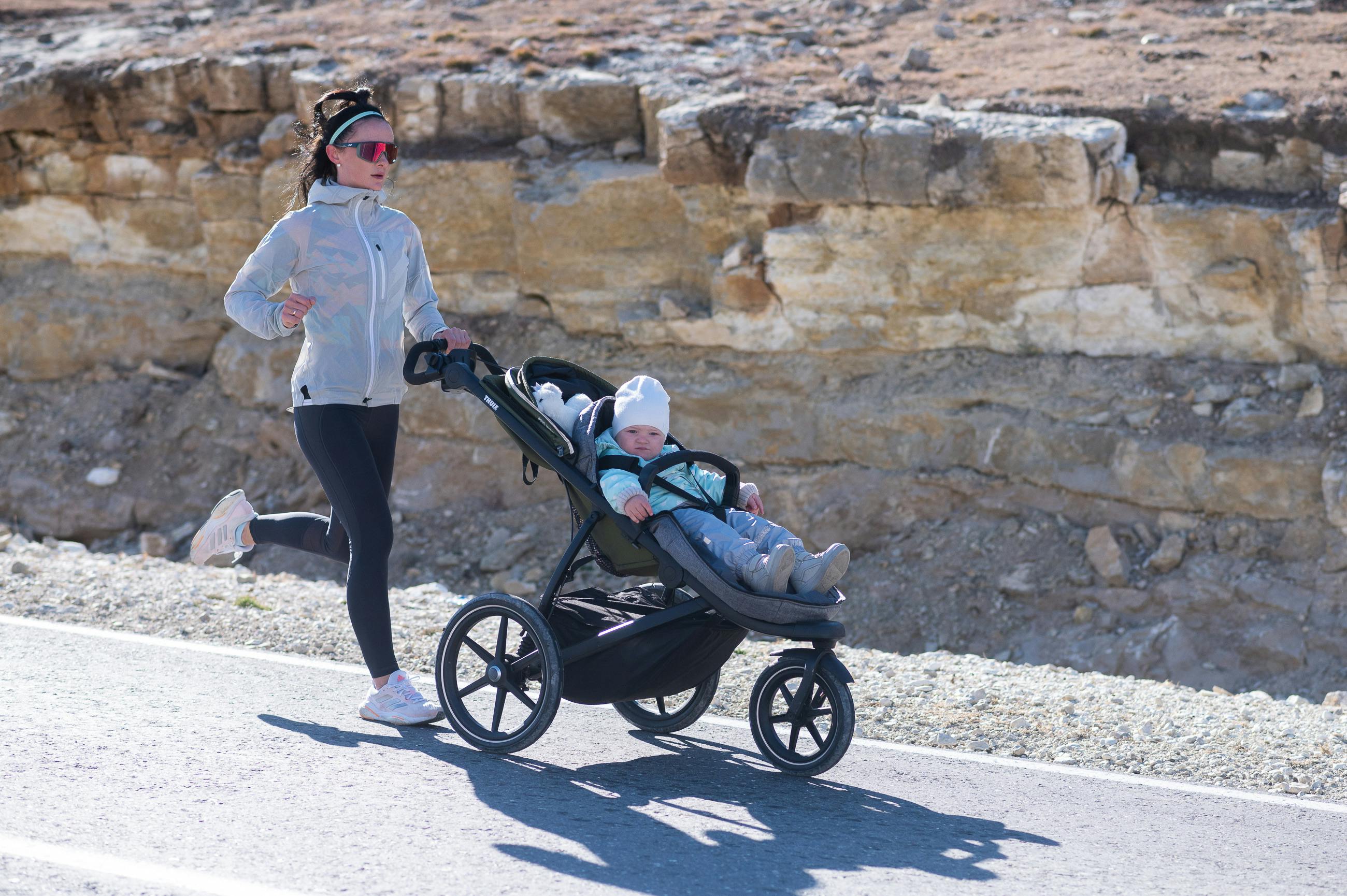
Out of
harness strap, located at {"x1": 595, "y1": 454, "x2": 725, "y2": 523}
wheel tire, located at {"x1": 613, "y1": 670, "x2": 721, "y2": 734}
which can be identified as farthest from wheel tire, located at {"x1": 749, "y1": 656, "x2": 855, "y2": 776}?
harness strap, located at {"x1": 595, "y1": 454, "x2": 725, "y2": 523}

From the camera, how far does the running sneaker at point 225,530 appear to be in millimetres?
5668

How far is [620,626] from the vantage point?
4.71 meters

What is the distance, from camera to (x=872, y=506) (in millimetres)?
11125

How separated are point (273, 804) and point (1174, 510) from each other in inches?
316

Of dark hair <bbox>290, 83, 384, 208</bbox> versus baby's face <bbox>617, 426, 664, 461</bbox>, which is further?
dark hair <bbox>290, 83, 384, 208</bbox>

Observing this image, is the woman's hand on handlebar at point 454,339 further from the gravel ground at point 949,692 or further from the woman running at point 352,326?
the gravel ground at point 949,692

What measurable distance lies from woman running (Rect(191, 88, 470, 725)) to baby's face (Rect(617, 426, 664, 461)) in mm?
813

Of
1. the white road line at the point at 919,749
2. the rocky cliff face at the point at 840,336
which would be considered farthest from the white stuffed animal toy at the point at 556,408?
the rocky cliff face at the point at 840,336

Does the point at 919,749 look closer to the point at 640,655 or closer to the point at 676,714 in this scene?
the point at 676,714

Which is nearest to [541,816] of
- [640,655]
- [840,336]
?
[640,655]

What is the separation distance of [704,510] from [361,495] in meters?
1.30

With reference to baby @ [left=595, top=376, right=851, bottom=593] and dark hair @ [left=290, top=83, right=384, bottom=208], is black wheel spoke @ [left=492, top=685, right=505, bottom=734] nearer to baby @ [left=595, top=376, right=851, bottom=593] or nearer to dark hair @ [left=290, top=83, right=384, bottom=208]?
baby @ [left=595, top=376, right=851, bottom=593]

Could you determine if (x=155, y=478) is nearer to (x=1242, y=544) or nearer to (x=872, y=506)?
(x=872, y=506)

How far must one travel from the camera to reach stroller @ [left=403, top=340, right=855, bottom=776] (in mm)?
4496
